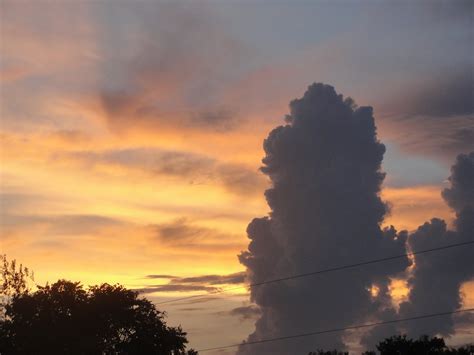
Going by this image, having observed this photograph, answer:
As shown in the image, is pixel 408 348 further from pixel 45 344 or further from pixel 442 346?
pixel 45 344

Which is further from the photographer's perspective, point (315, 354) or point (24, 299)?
point (315, 354)

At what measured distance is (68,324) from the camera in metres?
92.0

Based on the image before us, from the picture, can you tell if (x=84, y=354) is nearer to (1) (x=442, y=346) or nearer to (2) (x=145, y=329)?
(2) (x=145, y=329)

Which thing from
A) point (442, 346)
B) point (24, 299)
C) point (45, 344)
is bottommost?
point (442, 346)

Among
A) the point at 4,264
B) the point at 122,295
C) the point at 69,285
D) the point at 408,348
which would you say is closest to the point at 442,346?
the point at 408,348

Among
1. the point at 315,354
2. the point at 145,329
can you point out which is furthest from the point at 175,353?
the point at 315,354

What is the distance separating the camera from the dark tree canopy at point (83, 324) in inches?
3524

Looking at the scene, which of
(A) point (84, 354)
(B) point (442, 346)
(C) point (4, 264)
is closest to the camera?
(A) point (84, 354)

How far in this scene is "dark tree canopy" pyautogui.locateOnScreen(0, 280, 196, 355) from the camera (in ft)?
294

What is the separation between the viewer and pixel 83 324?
3654 inches

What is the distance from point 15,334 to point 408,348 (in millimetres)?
51614

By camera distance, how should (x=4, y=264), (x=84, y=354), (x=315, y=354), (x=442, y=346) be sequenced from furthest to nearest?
1. (x=315, y=354)
2. (x=442, y=346)
3. (x=4, y=264)
4. (x=84, y=354)

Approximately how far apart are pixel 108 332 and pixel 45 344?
25.0 feet

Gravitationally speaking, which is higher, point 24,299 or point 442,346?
point 24,299
